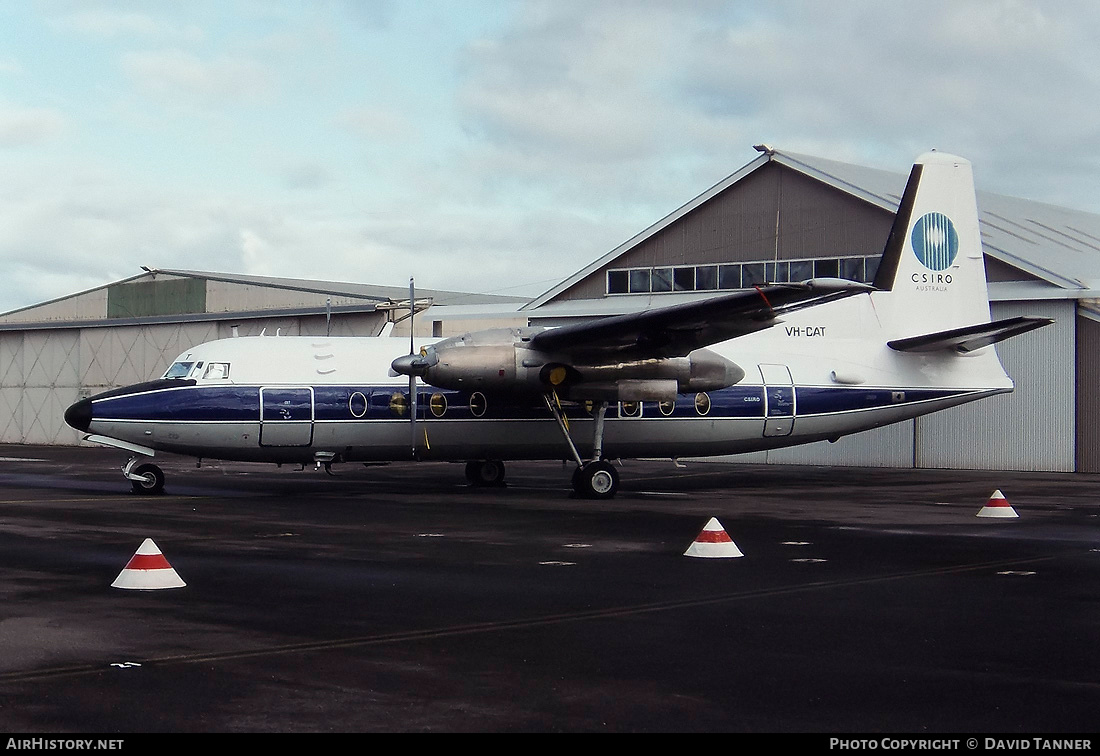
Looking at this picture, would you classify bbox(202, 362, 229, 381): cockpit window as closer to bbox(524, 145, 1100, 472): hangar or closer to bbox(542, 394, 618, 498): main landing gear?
bbox(542, 394, 618, 498): main landing gear

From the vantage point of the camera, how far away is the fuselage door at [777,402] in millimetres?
23875

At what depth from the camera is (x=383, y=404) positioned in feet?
72.3

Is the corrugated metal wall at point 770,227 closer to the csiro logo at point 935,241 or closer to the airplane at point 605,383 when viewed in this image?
the csiro logo at point 935,241

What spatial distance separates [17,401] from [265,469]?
26.8 meters

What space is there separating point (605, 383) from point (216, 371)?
7362 millimetres

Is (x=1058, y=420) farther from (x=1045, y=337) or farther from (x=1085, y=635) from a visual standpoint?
(x=1085, y=635)

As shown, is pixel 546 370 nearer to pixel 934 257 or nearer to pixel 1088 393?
pixel 934 257

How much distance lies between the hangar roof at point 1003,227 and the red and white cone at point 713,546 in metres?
21.8

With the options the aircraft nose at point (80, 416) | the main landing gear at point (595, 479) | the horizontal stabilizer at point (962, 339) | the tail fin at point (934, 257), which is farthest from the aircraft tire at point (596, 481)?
the aircraft nose at point (80, 416)

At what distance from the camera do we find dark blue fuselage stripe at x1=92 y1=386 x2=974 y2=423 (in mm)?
20828

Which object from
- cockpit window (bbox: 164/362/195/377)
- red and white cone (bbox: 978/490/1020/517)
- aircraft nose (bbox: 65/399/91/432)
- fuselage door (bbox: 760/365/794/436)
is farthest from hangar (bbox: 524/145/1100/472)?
aircraft nose (bbox: 65/399/91/432)

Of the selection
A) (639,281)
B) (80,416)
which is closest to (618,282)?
(639,281)

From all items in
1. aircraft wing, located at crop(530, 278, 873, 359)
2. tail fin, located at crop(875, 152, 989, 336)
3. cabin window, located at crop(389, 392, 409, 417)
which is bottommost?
cabin window, located at crop(389, 392, 409, 417)

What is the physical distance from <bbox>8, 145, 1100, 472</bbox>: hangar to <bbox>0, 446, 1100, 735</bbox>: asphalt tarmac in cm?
1395
